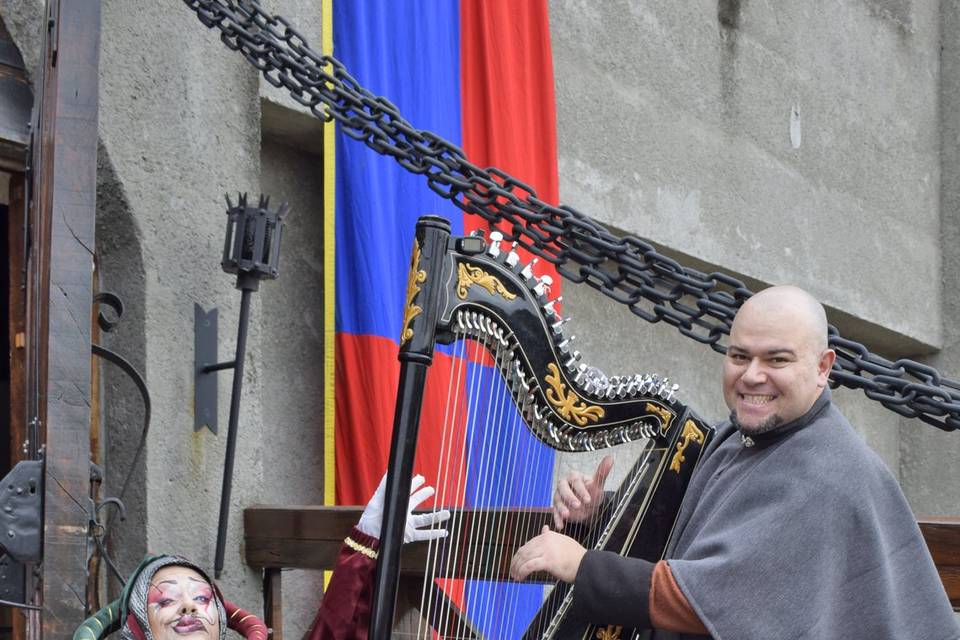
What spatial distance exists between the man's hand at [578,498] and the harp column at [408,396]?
468 millimetres

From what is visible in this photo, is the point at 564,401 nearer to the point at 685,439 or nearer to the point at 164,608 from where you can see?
the point at 685,439

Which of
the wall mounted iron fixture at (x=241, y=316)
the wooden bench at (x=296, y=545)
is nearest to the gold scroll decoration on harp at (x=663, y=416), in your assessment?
the wooden bench at (x=296, y=545)

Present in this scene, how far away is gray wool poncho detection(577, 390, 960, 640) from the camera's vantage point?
2234 mm

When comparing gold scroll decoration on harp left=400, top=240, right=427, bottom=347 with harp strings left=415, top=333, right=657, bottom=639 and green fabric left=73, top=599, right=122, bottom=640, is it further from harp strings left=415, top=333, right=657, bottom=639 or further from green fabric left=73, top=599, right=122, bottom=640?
green fabric left=73, top=599, right=122, bottom=640

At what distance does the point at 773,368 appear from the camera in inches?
92.6

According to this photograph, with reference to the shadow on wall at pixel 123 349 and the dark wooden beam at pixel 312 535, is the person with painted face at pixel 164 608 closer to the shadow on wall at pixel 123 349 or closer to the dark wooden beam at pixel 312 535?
the dark wooden beam at pixel 312 535

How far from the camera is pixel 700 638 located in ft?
7.79

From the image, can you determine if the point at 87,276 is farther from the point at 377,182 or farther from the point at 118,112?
the point at 377,182

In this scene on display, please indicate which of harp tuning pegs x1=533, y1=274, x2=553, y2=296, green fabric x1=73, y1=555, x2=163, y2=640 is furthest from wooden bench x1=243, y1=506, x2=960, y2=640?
harp tuning pegs x1=533, y1=274, x2=553, y2=296

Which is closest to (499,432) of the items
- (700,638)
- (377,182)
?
(700,638)

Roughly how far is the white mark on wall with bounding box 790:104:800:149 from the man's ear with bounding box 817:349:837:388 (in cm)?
598

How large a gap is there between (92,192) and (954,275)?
8274mm

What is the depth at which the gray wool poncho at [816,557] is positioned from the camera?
2234 mm

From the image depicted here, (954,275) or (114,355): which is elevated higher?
(954,275)
